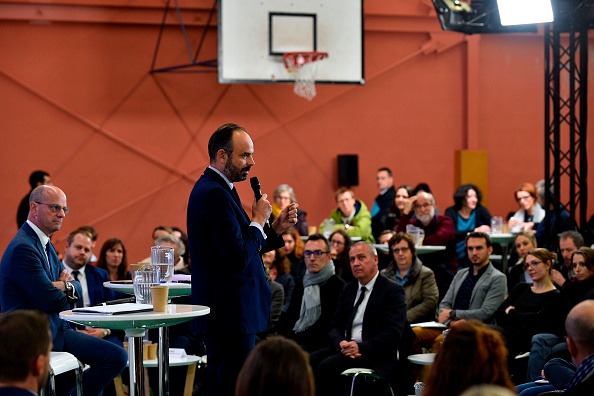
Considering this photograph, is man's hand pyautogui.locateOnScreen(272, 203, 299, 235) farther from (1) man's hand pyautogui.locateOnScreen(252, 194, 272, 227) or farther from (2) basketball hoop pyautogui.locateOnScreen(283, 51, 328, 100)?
(2) basketball hoop pyautogui.locateOnScreen(283, 51, 328, 100)

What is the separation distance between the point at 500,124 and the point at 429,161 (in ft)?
3.30

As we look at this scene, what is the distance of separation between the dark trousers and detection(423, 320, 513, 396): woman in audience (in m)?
1.59

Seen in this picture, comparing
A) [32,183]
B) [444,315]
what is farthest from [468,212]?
[32,183]

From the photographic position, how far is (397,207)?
360 inches

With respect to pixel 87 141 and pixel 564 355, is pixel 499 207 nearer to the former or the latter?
pixel 87 141

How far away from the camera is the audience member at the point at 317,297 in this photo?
6473mm

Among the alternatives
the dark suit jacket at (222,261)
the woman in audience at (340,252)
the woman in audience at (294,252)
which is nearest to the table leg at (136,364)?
the dark suit jacket at (222,261)

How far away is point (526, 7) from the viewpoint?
876 centimetres

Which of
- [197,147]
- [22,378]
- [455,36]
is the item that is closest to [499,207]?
[455,36]

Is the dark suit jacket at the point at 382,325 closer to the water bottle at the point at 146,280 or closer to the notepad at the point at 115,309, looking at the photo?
the water bottle at the point at 146,280

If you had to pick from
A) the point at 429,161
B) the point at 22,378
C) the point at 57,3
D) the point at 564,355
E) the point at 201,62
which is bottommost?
the point at 564,355

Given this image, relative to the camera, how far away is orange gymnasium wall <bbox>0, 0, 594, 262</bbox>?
1032 cm

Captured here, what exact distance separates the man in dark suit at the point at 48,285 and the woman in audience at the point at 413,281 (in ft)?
9.06

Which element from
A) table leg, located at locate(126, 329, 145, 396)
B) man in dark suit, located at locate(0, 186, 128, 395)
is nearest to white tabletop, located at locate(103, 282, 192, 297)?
man in dark suit, located at locate(0, 186, 128, 395)
